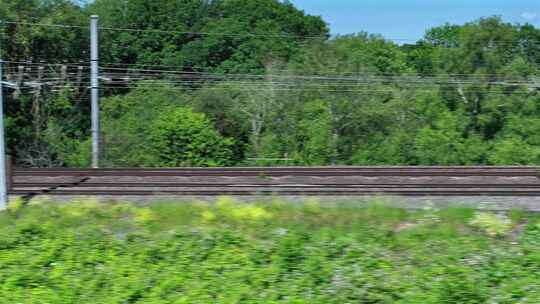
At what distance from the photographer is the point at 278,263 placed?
6941 mm

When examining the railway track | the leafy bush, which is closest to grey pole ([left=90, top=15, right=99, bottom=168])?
the railway track

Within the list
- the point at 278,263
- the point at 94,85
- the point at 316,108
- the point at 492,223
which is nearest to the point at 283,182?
the point at 492,223

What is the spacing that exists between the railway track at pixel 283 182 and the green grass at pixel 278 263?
10.8 feet

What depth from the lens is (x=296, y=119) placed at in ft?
92.6

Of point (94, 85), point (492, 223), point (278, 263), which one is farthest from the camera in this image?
point (94, 85)

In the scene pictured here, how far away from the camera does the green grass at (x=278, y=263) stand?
6395 mm

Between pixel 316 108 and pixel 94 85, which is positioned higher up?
pixel 94 85

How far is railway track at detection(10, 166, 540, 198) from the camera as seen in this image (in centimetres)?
Answer: 1220

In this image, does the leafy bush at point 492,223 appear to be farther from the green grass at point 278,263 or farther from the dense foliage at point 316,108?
the dense foliage at point 316,108

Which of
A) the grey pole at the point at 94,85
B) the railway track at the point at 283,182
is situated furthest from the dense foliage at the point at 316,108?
the railway track at the point at 283,182

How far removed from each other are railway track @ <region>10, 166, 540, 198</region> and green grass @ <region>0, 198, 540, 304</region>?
3.30 metres

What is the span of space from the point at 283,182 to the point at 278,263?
7.31m

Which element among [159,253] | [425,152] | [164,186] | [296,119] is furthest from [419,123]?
[159,253]

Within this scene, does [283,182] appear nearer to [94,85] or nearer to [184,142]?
[94,85]
